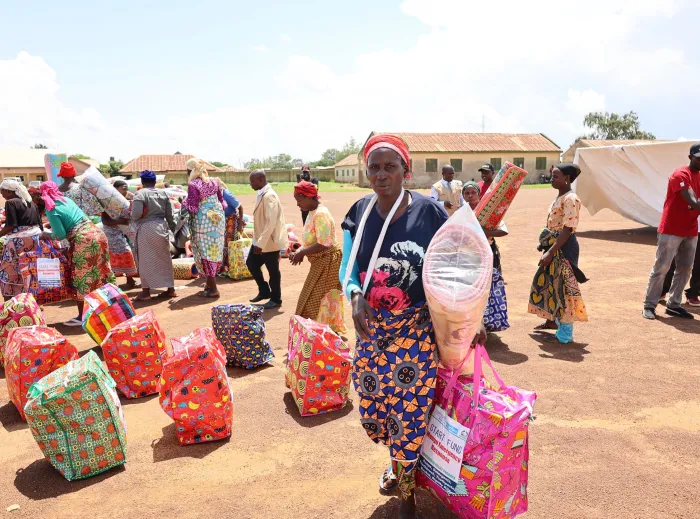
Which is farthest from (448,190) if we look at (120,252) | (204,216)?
(120,252)

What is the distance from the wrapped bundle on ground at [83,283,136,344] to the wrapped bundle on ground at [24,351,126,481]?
6.43 feet

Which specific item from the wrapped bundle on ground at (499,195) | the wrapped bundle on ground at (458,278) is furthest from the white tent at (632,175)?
the wrapped bundle on ground at (458,278)

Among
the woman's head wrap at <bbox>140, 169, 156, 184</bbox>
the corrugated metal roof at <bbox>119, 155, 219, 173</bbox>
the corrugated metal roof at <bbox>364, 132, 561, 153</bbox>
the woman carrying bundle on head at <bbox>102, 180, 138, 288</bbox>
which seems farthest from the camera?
the corrugated metal roof at <bbox>119, 155, 219, 173</bbox>

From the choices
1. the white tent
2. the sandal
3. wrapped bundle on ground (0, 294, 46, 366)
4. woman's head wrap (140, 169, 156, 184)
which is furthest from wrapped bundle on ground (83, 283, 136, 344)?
the white tent

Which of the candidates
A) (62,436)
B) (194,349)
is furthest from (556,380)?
(62,436)

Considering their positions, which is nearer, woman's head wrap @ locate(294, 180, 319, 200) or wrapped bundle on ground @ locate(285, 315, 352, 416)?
wrapped bundle on ground @ locate(285, 315, 352, 416)

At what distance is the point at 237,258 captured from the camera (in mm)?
8977

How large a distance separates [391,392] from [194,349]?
5.19 feet

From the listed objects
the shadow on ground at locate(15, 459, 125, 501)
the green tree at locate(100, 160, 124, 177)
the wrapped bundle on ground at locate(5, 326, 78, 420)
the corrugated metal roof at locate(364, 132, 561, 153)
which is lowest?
the shadow on ground at locate(15, 459, 125, 501)

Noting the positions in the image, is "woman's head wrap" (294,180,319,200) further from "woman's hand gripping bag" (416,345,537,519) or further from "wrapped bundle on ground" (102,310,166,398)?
"woman's hand gripping bag" (416,345,537,519)

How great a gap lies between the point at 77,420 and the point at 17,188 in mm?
4076

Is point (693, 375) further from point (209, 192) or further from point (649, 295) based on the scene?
point (209, 192)

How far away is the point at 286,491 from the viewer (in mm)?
2992

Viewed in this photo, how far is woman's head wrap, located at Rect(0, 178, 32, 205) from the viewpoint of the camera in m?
5.86
